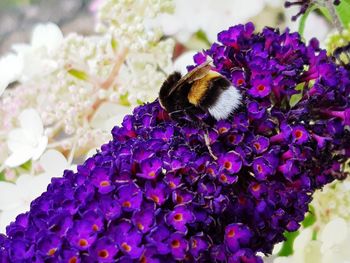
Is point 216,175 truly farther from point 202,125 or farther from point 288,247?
point 288,247

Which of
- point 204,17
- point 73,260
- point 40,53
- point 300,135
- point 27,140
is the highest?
point 204,17

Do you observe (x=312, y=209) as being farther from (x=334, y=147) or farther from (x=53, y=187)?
(x=53, y=187)

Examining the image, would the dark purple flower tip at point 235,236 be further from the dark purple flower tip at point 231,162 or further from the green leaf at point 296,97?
the green leaf at point 296,97

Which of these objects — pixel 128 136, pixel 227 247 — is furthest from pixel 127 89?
pixel 227 247

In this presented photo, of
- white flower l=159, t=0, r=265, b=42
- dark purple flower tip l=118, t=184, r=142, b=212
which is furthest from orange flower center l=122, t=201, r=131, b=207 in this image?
white flower l=159, t=0, r=265, b=42

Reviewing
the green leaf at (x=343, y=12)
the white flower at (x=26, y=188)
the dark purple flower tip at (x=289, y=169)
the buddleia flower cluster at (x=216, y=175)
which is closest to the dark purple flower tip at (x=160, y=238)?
the buddleia flower cluster at (x=216, y=175)

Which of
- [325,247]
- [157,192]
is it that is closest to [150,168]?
[157,192]

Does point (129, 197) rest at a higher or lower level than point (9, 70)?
lower
